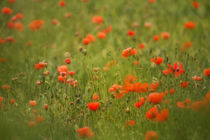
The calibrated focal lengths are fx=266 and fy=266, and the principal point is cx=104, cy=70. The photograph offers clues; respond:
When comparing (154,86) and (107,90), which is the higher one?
(154,86)

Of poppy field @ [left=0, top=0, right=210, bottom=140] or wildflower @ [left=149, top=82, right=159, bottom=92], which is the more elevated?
wildflower @ [left=149, top=82, right=159, bottom=92]

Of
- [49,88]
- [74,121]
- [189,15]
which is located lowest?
[74,121]

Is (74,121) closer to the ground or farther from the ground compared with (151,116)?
closer to the ground

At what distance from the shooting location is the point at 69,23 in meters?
4.65

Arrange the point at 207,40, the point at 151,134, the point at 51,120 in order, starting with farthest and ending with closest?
the point at 207,40
the point at 51,120
the point at 151,134

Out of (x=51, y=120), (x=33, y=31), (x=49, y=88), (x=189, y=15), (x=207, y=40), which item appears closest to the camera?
(x=51, y=120)

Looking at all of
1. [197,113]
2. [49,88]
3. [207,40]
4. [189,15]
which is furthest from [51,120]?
[189,15]

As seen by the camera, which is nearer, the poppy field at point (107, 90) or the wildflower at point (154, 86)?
the poppy field at point (107, 90)

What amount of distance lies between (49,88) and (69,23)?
8.15 feet

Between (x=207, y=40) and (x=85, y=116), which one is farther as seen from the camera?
(x=207, y=40)

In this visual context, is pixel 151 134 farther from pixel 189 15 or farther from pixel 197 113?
pixel 189 15

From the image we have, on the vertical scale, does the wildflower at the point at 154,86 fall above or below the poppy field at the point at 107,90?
above

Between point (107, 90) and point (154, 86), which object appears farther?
point (107, 90)

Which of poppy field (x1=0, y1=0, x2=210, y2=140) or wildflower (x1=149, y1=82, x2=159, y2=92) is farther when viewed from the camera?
wildflower (x1=149, y1=82, x2=159, y2=92)
